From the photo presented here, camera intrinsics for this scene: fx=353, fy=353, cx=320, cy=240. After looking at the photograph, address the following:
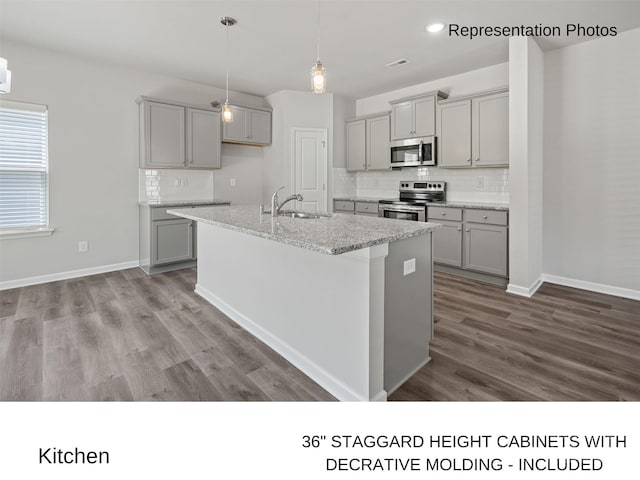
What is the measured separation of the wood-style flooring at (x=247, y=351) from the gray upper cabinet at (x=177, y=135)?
186cm

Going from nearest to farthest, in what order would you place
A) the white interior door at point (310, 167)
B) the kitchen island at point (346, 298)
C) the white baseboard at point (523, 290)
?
1. the kitchen island at point (346, 298)
2. the white baseboard at point (523, 290)
3. the white interior door at point (310, 167)

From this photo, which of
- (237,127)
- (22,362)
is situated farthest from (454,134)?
(22,362)

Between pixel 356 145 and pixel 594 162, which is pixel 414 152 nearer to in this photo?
pixel 356 145

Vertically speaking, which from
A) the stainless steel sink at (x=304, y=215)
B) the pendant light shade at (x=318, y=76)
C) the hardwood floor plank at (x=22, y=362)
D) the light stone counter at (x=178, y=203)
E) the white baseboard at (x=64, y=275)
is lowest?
the hardwood floor plank at (x=22, y=362)

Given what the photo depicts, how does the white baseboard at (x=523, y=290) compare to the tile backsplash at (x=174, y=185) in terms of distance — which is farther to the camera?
the tile backsplash at (x=174, y=185)

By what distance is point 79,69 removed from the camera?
414 cm

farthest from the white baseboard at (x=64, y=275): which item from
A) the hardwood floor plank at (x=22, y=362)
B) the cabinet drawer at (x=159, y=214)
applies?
the hardwood floor plank at (x=22, y=362)

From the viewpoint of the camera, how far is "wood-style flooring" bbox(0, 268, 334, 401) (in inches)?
77.7

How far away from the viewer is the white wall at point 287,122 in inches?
216

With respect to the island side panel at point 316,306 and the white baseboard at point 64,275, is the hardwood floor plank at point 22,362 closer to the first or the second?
the white baseboard at point 64,275

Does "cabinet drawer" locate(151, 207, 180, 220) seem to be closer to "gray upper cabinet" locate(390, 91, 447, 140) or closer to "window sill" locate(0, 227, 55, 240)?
"window sill" locate(0, 227, 55, 240)

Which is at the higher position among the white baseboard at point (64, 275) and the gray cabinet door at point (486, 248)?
the gray cabinet door at point (486, 248)

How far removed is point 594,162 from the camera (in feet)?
12.0

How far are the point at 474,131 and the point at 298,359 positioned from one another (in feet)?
11.6
